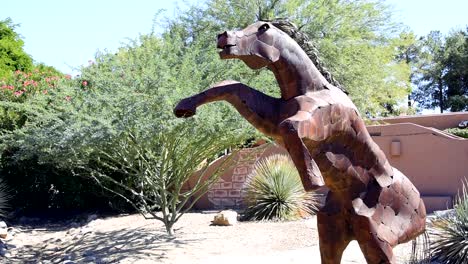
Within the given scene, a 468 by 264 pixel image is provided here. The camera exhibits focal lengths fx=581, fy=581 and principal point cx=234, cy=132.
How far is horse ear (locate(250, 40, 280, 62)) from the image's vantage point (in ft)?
13.3

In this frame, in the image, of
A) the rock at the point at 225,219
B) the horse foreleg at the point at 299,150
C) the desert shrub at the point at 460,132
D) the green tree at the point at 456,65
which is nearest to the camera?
the horse foreleg at the point at 299,150

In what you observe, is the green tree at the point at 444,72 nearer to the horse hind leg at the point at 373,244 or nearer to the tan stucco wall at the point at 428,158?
the tan stucco wall at the point at 428,158

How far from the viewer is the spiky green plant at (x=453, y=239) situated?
8664mm

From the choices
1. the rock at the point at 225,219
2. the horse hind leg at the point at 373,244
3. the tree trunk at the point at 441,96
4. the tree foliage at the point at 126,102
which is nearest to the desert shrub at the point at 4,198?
the tree foliage at the point at 126,102

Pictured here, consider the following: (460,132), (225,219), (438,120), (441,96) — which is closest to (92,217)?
(225,219)

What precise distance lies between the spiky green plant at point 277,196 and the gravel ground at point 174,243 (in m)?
0.57

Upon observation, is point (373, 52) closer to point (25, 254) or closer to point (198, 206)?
point (198, 206)

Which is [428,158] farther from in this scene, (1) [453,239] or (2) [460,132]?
(1) [453,239]

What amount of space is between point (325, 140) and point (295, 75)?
0.51m

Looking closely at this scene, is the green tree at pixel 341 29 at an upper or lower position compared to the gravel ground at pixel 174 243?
upper

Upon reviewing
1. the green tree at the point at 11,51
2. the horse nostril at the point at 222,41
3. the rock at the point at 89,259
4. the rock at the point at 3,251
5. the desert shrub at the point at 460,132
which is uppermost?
the green tree at the point at 11,51

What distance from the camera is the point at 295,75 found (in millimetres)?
4176

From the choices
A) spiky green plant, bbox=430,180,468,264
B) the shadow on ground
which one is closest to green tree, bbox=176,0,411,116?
the shadow on ground

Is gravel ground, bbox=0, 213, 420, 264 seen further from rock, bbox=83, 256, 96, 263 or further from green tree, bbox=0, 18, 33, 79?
green tree, bbox=0, 18, 33, 79
